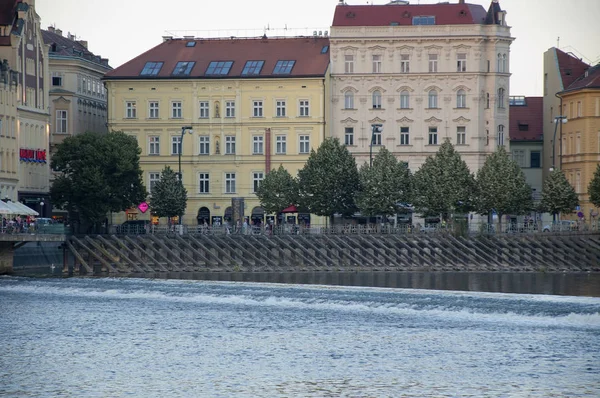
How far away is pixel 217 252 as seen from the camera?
102562 millimetres

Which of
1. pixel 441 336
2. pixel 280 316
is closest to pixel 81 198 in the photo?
pixel 280 316

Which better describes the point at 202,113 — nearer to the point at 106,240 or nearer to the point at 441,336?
the point at 106,240

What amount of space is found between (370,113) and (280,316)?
61257 mm

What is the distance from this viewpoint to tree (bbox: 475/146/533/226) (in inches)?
4392

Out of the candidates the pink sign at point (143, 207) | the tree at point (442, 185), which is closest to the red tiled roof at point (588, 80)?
the tree at point (442, 185)

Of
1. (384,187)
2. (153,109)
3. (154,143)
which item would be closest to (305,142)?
(154,143)

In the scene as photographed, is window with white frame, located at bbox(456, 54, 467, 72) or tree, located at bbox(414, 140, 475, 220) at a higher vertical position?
window with white frame, located at bbox(456, 54, 467, 72)

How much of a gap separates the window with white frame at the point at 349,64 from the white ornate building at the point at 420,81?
97 mm

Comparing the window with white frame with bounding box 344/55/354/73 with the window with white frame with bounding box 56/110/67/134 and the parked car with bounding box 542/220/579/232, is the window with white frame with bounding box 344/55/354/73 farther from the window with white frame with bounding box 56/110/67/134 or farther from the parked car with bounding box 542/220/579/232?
the parked car with bounding box 542/220/579/232

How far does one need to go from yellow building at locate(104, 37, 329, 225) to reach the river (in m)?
47.0

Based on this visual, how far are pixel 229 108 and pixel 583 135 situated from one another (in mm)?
34493

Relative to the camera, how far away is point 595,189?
378 feet

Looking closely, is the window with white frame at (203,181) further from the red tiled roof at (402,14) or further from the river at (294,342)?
the river at (294,342)

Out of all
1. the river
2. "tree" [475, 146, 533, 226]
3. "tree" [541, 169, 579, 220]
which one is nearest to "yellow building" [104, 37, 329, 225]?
"tree" [475, 146, 533, 226]
